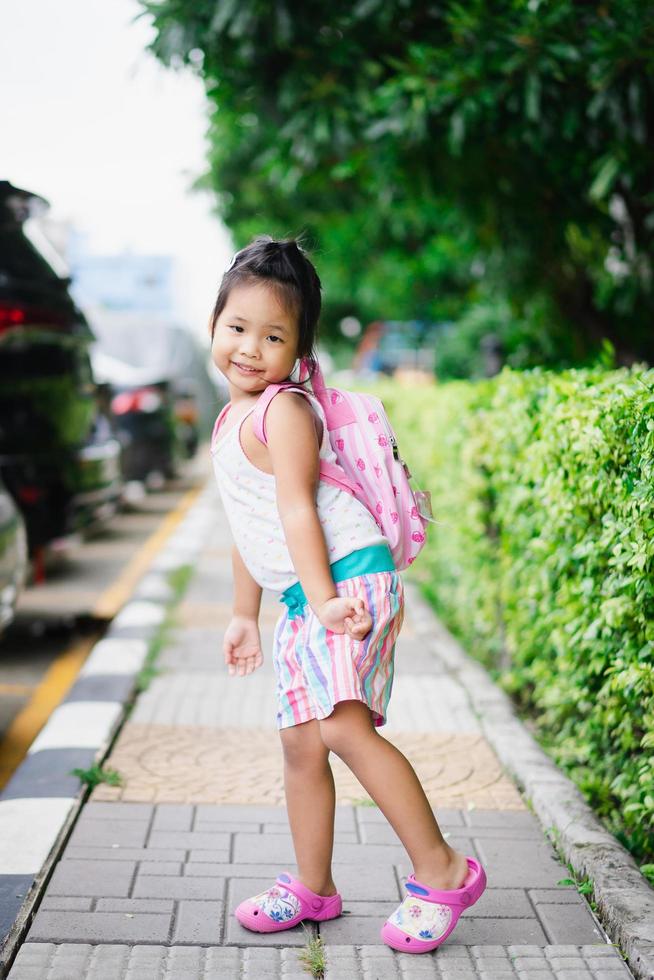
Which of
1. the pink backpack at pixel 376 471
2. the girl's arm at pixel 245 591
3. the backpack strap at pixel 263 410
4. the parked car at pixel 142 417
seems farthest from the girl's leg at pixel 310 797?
the parked car at pixel 142 417

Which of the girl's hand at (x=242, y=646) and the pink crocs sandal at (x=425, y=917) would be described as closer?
the pink crocs sandal at (x=425, y=917)

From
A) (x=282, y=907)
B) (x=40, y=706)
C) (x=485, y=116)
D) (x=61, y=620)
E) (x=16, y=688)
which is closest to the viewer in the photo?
(x=282, y=907)

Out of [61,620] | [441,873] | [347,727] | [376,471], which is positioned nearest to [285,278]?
[376,471]

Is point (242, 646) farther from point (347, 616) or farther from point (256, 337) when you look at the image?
point (256, 337)

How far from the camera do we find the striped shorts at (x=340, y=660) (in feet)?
8.95

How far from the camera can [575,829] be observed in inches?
134

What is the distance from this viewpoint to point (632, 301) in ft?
30.4

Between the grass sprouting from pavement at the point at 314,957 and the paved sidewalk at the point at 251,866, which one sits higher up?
the grass sprouting from pavement at the point at 314,957

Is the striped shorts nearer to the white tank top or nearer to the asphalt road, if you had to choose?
the white tank top

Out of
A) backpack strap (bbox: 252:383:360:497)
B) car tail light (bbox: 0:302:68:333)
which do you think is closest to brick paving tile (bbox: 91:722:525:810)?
backpack strap (bbox: 252:383:360:497)

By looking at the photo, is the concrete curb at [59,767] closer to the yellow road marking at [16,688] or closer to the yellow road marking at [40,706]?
the yellow road marking at [40,706]

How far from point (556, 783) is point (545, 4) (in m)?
3.96

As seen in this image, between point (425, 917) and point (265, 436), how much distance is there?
121 centimetres

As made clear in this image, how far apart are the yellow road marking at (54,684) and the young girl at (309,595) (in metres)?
1.96
